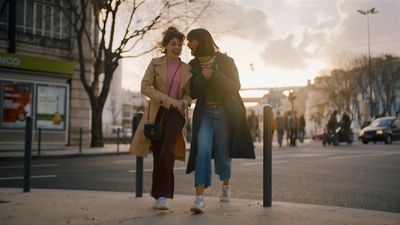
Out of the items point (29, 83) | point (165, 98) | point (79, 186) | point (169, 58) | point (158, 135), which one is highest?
point (29, 83)

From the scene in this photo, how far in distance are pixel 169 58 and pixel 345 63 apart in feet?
166

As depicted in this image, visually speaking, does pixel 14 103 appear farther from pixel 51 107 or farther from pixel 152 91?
pixel 152 91

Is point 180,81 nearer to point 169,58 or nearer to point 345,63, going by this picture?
point 169,58

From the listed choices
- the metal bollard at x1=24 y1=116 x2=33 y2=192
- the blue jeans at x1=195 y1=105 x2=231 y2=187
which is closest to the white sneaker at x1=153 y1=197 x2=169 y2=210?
the blue jeans at x1=195 y1=105 x2=231 y2=187

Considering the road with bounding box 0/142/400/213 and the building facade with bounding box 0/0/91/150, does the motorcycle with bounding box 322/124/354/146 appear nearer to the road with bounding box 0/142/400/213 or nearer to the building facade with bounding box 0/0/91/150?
the building facade with bounding box 0/0/91/150

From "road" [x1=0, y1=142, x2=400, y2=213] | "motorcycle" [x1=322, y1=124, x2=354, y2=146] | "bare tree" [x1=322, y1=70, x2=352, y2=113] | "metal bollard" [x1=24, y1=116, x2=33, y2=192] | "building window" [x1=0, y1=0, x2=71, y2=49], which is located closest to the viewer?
"metal bollard" [x1=24, y1=116, x2=33, y2=192]

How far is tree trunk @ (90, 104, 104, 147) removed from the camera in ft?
73.8

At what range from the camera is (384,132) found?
28.9 meters

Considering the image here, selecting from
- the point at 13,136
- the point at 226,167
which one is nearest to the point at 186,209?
the point at 226,167

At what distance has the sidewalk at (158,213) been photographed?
4.11m

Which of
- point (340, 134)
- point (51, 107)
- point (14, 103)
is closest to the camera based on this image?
point (14, 103)

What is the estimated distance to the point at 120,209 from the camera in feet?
15.4

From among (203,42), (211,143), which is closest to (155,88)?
(203,42)

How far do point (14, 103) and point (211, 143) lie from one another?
15798mm
